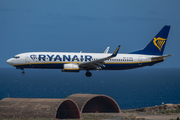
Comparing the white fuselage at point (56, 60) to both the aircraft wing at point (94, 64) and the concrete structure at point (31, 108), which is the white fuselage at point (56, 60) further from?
the concrete structure at point (31, 108)

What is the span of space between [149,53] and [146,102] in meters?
93.2

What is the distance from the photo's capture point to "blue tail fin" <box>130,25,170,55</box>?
3231 inches

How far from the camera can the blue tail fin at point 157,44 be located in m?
82.1

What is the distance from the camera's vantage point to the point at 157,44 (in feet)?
274

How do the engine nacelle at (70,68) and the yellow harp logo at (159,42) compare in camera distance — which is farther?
the yellow harp logo at (159,42)

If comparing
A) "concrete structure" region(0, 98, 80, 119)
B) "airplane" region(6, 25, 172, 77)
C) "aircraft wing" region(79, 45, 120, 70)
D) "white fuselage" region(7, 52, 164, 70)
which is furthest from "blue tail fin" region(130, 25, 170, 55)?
"concrete structure" region(0, 98, 80, 119)

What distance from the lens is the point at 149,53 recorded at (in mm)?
81625

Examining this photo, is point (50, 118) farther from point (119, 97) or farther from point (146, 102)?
point (119, 97)

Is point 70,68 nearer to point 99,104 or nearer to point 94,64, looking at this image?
point 94,64

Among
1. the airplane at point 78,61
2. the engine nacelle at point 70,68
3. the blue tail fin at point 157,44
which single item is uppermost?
the blue tail fin at point 157,44

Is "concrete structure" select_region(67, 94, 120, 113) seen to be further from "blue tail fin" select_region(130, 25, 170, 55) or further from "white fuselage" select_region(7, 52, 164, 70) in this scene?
"blue tail fin" select_region(130, 25, 170, 55)

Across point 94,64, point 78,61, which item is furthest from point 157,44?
point 78,61

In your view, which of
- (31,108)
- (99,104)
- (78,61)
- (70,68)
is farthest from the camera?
(99,104)

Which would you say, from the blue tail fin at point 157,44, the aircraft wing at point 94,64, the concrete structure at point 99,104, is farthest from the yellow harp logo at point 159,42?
the concrete structure at point 99,104
